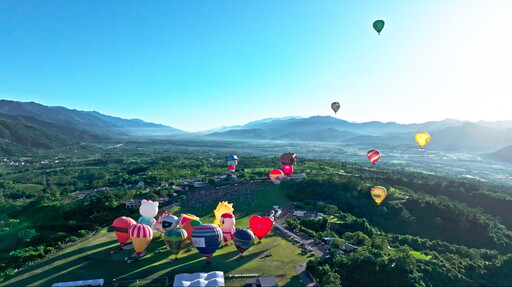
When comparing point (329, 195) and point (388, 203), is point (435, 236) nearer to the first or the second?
point (388, 203)

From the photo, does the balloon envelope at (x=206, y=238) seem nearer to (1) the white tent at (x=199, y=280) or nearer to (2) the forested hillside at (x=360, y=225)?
(1) the white tent at (x=199, y=280)

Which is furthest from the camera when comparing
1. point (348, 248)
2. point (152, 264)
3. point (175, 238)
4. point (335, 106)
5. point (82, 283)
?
point (335, 106)

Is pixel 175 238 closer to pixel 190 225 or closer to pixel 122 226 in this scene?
pixel 190 225

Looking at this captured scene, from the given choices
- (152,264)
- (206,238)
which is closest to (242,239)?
(206,238)

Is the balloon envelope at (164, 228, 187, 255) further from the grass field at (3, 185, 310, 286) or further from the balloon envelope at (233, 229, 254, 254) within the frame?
the balloon envelope at (233, 229, 254, 254)

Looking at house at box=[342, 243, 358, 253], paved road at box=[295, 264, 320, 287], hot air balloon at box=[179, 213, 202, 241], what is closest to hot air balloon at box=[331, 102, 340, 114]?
house at box=[342, 243, 358, 253]

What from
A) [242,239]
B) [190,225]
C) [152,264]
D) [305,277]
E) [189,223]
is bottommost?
[305,277]
